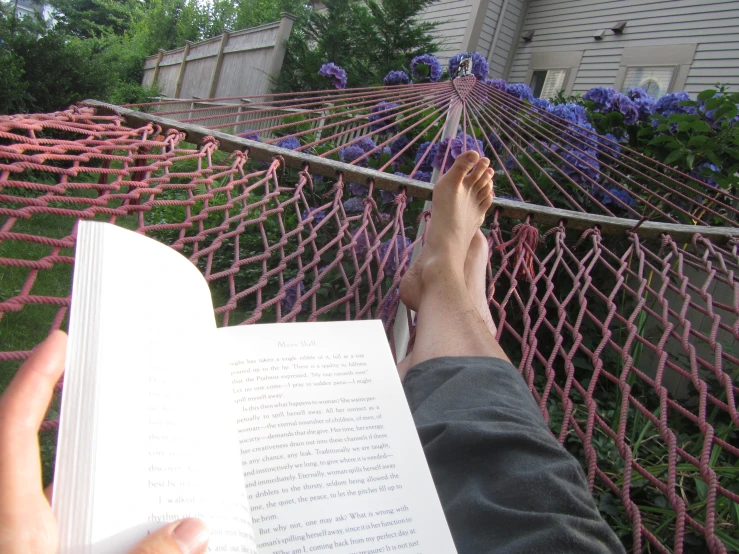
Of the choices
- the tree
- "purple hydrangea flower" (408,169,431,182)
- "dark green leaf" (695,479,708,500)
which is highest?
the tree

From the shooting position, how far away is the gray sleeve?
0.61 metres

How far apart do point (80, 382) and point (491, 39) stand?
6.90 meters

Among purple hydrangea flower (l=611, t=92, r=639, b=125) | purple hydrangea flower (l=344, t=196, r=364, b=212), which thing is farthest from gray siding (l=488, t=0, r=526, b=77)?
purple hydrangea flower (l=344, t=196, r=364, b=212)

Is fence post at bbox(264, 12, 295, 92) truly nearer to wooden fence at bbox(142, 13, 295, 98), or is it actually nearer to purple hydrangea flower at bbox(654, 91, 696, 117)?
wooden fence at bbox(142, 13, 295, 98)

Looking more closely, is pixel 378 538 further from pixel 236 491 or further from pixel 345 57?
pixel 345 57

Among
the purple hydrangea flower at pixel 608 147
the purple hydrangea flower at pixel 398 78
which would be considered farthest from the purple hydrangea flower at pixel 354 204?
the purple hydrangea flower at pixel 398 78

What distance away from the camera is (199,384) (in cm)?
54

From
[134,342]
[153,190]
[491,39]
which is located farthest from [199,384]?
[491,39]

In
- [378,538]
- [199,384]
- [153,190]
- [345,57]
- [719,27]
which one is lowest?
[378,538]

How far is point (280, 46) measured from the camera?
281 inches

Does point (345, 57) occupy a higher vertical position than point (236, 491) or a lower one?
higher

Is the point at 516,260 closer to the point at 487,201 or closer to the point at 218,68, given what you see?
the point at 487,201

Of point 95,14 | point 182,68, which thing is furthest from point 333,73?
point 95,14

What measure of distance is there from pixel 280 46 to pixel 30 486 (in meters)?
7.60
